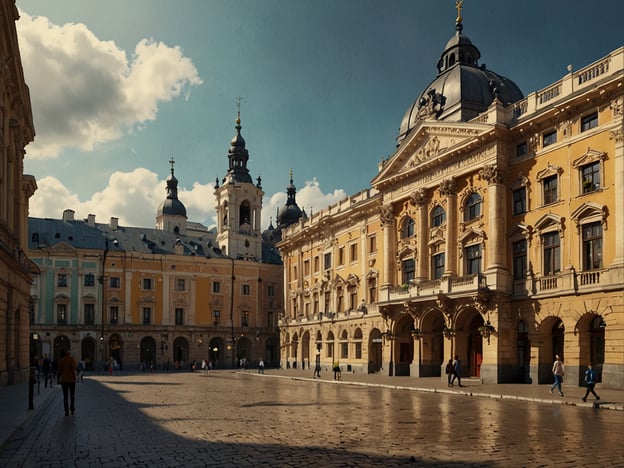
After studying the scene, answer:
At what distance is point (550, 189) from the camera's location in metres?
40.7

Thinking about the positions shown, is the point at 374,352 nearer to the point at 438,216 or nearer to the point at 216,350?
A: the point at 438,216

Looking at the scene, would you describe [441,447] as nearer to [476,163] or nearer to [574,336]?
[574,336]

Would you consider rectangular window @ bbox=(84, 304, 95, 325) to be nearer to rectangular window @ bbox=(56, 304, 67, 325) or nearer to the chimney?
rectangular window @ bbox=(56, 304, 67, 325)

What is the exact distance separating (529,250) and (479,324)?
23.6 ft

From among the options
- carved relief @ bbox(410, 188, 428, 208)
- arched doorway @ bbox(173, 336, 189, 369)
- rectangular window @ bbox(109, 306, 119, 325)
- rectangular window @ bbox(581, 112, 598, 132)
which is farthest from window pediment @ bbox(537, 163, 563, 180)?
rectangular window @ bbox(109, 306, 119, 325)

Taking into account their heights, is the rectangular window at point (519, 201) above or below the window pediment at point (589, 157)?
below

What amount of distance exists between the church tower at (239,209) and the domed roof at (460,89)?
38921mm

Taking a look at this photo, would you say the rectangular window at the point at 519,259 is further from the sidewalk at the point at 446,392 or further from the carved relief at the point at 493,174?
the sidewalk at the point at 446,392

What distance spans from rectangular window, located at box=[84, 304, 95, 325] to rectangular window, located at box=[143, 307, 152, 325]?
6305 mm

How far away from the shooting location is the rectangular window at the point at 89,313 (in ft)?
275

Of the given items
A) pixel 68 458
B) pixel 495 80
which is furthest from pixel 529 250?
pixel 68 458

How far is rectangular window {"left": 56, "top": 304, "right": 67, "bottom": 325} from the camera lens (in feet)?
271

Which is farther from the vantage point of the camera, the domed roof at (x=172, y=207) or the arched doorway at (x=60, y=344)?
the domed roof at (x=172, y=207)

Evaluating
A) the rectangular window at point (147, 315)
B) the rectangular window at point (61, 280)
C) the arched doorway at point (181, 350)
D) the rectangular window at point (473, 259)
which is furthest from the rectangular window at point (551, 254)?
the rectangular window at point (61, 280)
